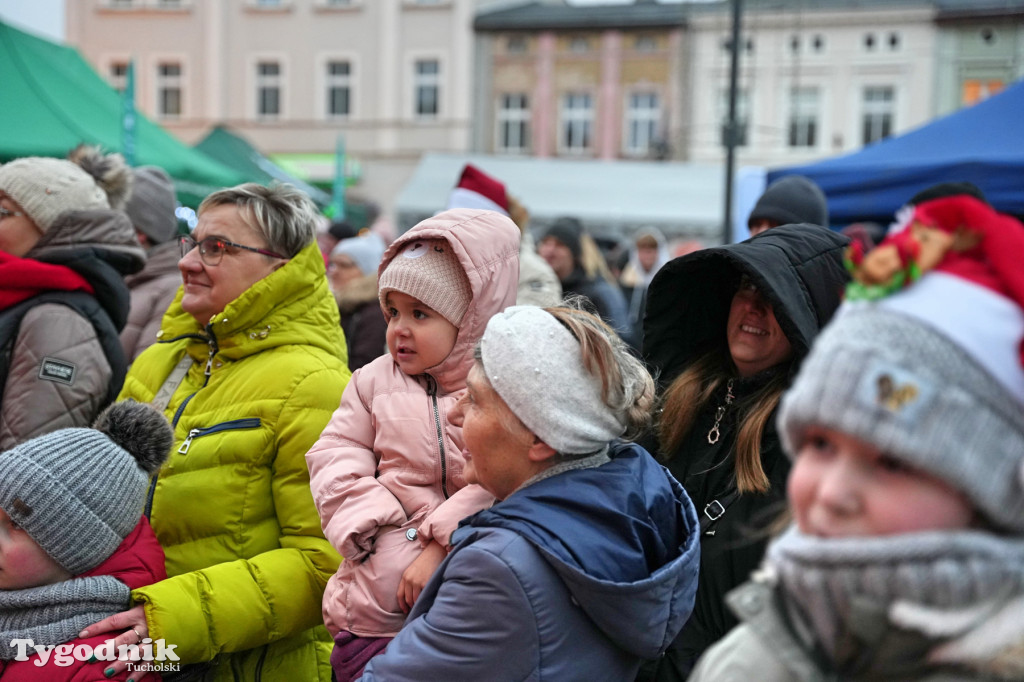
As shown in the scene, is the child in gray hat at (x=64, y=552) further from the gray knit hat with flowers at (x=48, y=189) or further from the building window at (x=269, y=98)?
the building window at (x=269, y=98)

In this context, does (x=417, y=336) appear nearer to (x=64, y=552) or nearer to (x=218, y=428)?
(x=218, y=428)

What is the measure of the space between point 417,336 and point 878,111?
3180 cm

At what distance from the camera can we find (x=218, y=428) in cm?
272

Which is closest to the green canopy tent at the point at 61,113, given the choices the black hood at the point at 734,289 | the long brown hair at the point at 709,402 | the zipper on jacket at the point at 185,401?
the zipper on jacket at the point at 185,401

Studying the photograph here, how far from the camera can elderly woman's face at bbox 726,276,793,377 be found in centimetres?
248

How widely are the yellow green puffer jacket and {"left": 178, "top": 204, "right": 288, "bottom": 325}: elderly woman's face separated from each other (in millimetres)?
86

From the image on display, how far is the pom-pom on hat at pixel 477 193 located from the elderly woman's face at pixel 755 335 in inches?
119

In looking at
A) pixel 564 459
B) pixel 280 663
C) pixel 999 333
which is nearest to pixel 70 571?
pixel 280 663

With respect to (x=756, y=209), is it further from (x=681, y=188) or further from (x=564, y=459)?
(x=681, y=188)

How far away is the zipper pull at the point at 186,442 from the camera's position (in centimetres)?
271

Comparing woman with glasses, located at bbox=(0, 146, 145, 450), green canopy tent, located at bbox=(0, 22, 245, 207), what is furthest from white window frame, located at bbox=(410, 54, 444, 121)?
woman with glasses, located at bbox=(0, 146, 145, 450)

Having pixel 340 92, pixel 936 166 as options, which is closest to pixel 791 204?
pixel 936 166

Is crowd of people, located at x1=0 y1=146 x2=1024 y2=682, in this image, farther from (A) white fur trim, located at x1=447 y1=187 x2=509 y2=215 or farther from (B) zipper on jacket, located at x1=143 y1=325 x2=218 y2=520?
(A) white fur trim, located at x1=447 y1=187 x2=509 y2=215

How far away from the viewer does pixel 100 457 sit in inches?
98.3
